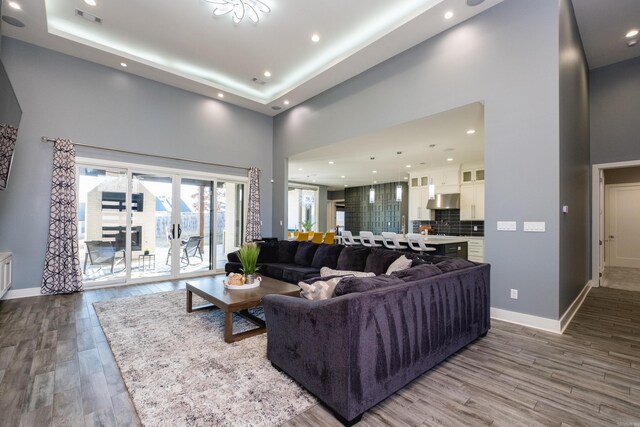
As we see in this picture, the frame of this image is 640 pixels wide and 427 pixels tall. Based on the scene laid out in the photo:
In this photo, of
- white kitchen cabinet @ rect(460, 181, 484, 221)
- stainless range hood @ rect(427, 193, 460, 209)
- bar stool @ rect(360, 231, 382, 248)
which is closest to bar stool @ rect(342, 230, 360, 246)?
bar stool @ rect(360, 231, 382, 248)

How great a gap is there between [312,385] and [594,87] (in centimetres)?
759

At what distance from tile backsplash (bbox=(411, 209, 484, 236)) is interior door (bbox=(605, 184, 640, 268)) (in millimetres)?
3120

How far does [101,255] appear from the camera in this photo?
17.3ft

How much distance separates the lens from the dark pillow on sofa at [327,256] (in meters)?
4.79

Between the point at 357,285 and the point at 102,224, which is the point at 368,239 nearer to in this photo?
the point at 357,285

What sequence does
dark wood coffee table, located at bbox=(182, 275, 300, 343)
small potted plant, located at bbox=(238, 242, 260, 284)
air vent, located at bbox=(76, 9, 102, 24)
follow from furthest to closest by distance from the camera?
air vent, located at bbox=(76, 9, 102, 24)
small potted plant, located at bbox=(238, 242, 260, 284)
dark wood coffee table, located at bbox=(182, 275, 300, 343)

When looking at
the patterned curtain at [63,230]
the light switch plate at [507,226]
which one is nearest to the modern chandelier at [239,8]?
the patterned curtain at [63,230]

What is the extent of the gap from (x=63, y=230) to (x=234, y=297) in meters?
3.76

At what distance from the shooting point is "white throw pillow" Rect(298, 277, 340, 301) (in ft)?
6.92

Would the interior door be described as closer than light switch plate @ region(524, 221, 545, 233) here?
No

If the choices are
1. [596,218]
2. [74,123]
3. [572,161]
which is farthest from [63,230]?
[596,218]

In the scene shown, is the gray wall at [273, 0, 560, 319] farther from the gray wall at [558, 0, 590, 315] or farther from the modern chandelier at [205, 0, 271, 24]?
the modern chandelier at [205, 0, 271, 24]

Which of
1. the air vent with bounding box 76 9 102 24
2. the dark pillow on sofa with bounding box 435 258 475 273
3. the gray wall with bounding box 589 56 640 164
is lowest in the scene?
the dark pillow on sofa with bounding box 435 258 475 273

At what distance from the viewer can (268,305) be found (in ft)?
7.57
